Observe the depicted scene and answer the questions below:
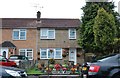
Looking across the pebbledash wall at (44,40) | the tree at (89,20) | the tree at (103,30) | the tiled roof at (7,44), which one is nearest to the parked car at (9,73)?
the tree at (103,30)

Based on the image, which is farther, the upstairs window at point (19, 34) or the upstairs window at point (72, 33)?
the upstairs window at point (19, 34)

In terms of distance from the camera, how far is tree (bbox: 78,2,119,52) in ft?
117

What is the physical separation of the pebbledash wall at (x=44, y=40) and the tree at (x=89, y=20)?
5262mm

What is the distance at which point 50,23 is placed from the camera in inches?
1715

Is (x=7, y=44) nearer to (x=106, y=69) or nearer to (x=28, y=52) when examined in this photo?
(x=28, y=52)

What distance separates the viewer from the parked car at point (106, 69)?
10.3 metres

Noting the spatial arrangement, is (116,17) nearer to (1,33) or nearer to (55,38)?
(55,38)

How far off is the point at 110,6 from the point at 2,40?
1601 centimetres

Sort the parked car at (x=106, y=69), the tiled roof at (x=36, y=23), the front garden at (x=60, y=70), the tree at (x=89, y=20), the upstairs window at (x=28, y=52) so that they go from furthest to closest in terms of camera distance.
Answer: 1. the tiled roof at (x=36, y=23)
2. the upstairs window at (x=28, y=52)
3. the tree at (x=89, y=20)
4. the front garden at (x=60, y=70)
5. the parked car at (x=106, y=69)

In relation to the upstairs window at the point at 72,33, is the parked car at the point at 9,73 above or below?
below

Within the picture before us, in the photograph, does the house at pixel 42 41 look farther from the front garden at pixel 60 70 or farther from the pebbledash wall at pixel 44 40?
the front garden at pixel 60 70

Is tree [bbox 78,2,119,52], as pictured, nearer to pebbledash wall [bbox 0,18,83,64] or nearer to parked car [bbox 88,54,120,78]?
pebbledash wall [bbox 0,18,83,64]

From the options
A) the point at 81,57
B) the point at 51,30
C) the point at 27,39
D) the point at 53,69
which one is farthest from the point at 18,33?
the point at 53,69

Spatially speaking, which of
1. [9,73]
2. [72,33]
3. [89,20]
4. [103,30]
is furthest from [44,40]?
[9,73]
